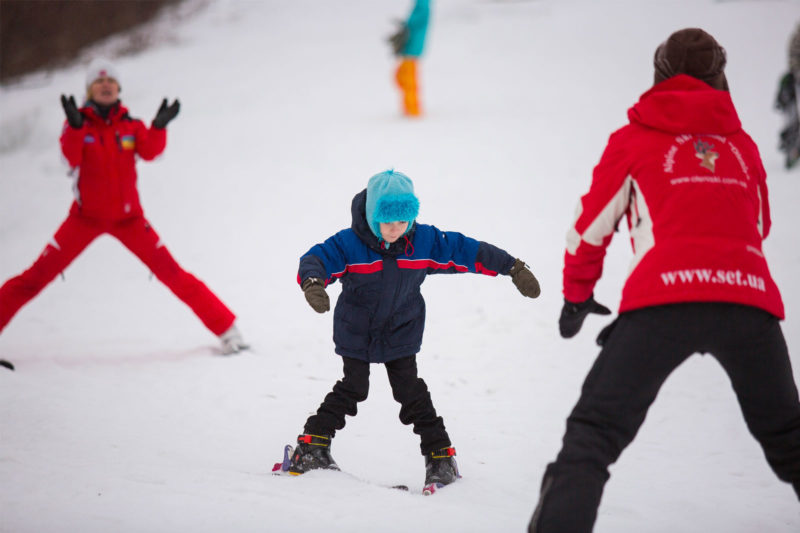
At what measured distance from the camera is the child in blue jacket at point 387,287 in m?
2.79

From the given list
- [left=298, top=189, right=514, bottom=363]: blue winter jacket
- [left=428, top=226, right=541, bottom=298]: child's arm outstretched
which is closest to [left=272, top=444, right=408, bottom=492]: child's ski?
[left=298, top=189, right=514, bottom=363]: blue winter jacket

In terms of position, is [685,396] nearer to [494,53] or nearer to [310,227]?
[310,227]

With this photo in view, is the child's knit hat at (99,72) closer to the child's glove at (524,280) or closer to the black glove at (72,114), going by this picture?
the black glove at (72,114)

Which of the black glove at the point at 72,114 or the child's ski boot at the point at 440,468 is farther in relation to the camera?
the black glove at the point at 72,114

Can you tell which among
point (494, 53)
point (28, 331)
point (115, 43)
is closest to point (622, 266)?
point (28, 331)

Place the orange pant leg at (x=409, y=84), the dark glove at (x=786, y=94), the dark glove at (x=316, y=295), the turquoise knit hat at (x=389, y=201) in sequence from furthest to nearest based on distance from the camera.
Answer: the orange pant leg at (x=409, y=84) < the dark glove at (x=786, y=94) < the turquoise knit hat at (x=389, y=201) < the dark glove at (x=316, y=295)

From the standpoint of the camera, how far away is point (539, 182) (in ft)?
26.4

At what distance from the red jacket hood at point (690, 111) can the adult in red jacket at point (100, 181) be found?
3155 mm

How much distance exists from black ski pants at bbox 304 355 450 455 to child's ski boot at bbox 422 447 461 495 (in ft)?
0.09

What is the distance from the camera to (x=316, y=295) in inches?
102

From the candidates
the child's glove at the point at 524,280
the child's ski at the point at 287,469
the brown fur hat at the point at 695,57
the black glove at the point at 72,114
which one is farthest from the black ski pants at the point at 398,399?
the black glove at the point at 72,114

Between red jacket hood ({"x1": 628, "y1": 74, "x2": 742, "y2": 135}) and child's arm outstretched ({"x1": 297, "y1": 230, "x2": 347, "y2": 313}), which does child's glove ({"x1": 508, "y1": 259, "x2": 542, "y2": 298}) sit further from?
red jacket hood ({"x1": 628, "y1": 74, "x2": 742, "y2": 135})

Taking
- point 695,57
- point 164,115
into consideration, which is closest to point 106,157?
point 164,115

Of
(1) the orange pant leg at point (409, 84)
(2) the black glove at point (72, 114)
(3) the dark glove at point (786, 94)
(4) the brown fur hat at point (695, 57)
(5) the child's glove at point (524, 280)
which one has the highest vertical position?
(1) the orange pant leg at point (409, 84)
